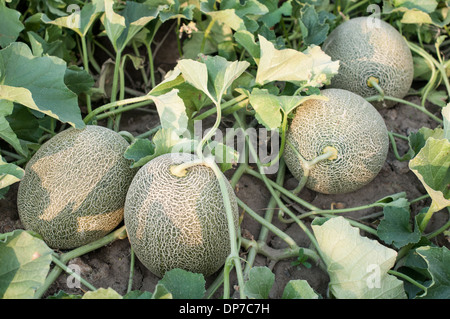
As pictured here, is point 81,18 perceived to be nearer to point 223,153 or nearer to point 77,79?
point 77,79

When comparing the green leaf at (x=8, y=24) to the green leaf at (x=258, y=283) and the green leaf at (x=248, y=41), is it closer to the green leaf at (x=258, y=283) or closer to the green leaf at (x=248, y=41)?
the green leaf at (x=248, y=41)

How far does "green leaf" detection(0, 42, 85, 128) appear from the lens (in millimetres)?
1563

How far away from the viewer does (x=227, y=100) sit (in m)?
2.00

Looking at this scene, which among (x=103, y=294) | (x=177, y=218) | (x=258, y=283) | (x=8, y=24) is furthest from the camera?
(x=8, y=24)

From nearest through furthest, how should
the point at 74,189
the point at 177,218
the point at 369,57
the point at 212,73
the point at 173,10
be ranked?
the point at 177,218 → the point at 74,189 → the point at 212,73 → the point at 173,10 → the point at 369,57

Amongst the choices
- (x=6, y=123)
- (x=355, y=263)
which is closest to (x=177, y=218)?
(x=355, y=263)

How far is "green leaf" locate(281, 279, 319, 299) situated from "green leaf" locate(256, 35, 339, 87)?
29.5 inches

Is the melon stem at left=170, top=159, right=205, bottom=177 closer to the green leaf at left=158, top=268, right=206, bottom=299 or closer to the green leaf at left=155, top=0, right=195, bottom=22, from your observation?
the green leaf at left=158, top=268, right=206, bottom=299

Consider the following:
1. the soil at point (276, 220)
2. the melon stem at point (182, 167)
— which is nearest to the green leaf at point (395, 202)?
the soil at point (276, 220)

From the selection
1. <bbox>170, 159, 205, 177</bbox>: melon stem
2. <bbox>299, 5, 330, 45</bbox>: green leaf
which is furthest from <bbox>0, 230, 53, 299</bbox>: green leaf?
<bbox>299, 5, 330, 45</bbox>: green leaf

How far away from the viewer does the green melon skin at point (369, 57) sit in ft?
6.84

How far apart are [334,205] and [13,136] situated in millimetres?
1220

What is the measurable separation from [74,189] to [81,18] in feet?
2.37

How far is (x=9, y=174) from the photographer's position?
1355 millimetres
